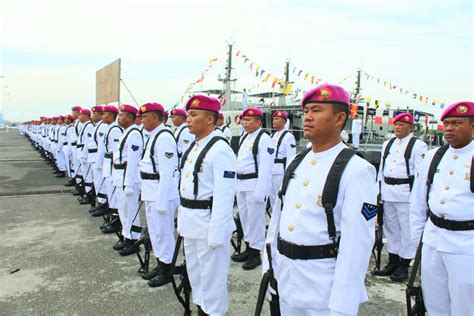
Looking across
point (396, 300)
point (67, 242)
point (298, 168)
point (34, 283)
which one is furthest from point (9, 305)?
point (396, 300)

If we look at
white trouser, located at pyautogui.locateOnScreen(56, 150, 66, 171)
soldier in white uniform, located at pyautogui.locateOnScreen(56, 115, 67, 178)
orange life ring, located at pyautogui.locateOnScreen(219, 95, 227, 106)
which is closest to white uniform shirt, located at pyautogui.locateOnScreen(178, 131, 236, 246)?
soldier in white uniform, located at pyautogui.locateOnScreen(56, 115, 67, 178)

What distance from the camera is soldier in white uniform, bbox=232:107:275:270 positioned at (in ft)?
16.2

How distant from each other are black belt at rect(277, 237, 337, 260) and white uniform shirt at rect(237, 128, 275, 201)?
2.86 meters

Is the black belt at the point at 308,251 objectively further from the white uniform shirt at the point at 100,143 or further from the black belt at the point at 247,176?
the white uniform shirt at the point at 100,143

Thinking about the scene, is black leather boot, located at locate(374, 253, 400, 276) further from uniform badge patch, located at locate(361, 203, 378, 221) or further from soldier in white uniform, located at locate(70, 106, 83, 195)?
soldier in white uniform, located at locate(70, 106, 83, 195)

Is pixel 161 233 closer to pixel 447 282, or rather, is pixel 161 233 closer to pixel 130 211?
pixel 130 211

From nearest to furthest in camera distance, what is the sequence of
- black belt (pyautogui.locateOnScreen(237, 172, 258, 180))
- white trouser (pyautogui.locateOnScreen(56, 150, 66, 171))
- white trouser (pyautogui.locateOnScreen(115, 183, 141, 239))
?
black belt (pyautogui.locateOnScreen(237, 172, 258, 180)), white trouser (pyautogui.locateOnScreen(115, 183, 141, 239)), white trouser (pyautogui.locateOnScreen(56, 150, 66, 171))

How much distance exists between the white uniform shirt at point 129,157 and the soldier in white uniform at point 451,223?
3.69 m

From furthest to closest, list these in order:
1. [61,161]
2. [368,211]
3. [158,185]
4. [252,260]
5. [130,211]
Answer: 1. [61,161]
2. [130,211]
3. [252,260]
4. [158,185]
5. [368,211]

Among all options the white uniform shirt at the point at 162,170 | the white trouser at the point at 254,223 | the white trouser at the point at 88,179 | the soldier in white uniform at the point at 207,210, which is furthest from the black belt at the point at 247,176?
the white trouser at the point at 88,179

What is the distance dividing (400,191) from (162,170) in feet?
9.84

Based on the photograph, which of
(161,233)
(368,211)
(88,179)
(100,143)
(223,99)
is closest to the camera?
(368,211)

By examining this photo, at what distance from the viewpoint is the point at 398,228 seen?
473cm

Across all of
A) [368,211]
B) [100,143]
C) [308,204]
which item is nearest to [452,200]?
[368,211]
